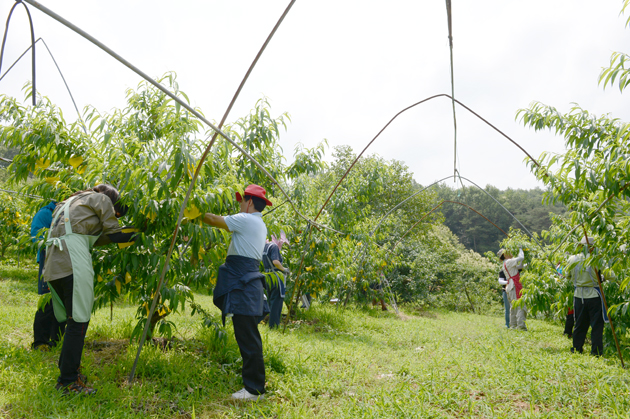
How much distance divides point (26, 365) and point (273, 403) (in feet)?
6.62

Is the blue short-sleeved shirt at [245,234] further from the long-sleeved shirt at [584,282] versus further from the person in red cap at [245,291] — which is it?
the long-sleeved shirt at [584,282]

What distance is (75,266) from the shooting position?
8.68 feet

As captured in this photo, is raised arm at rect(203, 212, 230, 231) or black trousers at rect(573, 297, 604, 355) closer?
raised arm at rect(203, 212, 230, 231)

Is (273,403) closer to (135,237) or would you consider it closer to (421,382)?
(421,382)

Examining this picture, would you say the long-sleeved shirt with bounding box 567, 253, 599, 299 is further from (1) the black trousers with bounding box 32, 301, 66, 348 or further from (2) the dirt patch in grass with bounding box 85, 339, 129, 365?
(1) the black trousers with bounding box 32, 301, 66, 348

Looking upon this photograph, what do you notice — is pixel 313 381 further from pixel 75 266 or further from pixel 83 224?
pixel 83 224

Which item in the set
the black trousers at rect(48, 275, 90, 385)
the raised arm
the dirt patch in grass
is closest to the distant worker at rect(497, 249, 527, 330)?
the raised arm

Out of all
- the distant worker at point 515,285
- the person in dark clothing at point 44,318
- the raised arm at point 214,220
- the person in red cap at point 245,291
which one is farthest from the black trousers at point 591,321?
the person in dark clothing at point 44,318

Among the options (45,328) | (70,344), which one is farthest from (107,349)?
(70,344)

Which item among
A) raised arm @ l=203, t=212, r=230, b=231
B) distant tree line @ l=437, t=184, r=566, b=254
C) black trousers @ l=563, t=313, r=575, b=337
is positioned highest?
distant tree line @ l=437, t=184, r=566, b=254

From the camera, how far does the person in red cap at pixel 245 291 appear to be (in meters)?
2.90

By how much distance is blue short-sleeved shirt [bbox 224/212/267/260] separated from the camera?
298cm

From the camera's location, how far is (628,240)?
3322 millimetres

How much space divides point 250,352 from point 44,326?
2.13 meters
